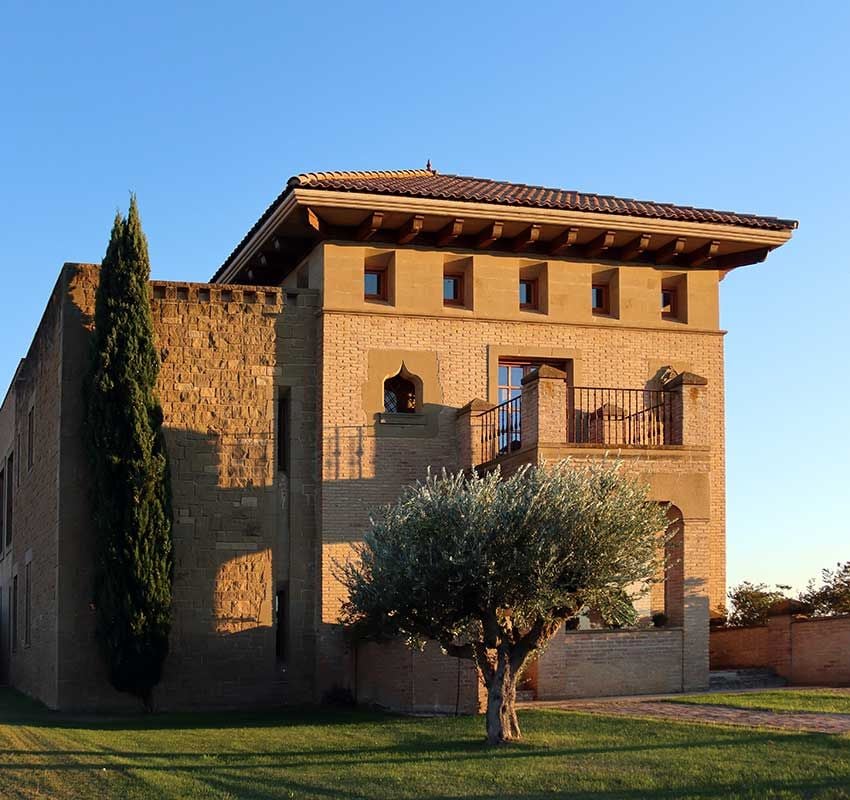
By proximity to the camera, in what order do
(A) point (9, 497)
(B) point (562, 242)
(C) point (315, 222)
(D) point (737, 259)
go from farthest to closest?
1. (A) point (9, 497)
2. (D) point (737, 259)
3. (B) point (562, 242)
4. (C) point (315, 222)

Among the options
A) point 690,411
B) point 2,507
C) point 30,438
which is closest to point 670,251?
point 690,411

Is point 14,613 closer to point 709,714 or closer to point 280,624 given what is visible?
point 280,624

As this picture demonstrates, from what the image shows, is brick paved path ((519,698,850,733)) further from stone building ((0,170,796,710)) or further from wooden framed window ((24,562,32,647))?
wooden framed window ((24,562,32,647))

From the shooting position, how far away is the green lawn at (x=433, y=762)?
45.8 feet

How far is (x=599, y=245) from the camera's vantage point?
1057 inches

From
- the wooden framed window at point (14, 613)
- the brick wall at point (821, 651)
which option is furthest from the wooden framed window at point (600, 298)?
the wooden framed window at point (14, 613)

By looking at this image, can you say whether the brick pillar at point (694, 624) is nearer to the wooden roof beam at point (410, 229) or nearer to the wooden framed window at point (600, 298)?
the wooden framed window at point (600, 298)

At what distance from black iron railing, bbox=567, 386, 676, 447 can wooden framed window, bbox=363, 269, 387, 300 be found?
13.5 ft

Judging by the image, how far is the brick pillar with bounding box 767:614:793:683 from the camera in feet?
78.4

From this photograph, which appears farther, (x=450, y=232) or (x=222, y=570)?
(x=450, y=232)

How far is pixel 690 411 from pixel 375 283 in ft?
22.2

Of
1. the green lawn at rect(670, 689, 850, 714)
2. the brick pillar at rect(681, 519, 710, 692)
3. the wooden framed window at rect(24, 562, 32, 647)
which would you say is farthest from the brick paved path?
the wooden framed window at rect(24, 562, 32, 647)

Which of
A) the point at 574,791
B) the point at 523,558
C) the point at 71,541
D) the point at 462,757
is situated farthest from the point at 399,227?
the point at 574,791

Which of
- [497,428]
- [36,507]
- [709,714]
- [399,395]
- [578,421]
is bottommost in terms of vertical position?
[709,714]
